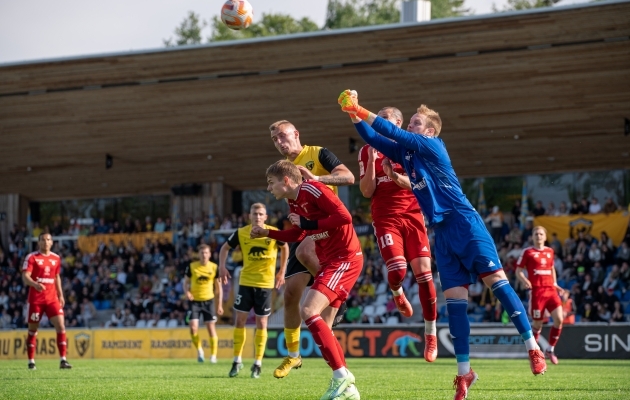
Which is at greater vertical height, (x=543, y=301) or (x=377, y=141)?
(x=377, y=141)

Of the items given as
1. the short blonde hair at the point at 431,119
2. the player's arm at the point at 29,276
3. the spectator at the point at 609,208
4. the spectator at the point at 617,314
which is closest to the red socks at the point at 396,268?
the short blonde hair at the point at 431,119

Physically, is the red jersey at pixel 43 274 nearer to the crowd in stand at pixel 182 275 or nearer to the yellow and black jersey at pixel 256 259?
the yellow and black jersey at pixel 256 259

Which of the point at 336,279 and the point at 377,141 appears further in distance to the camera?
the point at 336,279

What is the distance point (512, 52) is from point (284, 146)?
15140 millimetres

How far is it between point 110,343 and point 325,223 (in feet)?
63.3

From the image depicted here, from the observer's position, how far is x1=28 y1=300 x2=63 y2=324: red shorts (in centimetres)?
1730

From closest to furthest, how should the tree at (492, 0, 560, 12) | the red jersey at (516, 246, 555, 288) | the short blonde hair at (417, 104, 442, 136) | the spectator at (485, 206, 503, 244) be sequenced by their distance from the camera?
the short blonde hair at (417, 104, 442, 136) < the red jersey at (516, 246, 555, 288) < the spectator at (485, 206, 503, 244) < the tree at (492, 0, 560, 12)

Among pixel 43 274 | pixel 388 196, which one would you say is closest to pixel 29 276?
pixel 43 274

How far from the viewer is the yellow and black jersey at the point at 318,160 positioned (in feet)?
33.7

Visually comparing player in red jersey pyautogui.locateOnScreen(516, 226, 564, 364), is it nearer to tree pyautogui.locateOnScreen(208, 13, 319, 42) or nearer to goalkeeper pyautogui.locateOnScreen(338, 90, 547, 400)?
goalkeeper pyautogui.locateOnScreen(338, 90, 547, 400)

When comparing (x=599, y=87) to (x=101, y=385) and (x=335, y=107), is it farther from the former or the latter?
(x=101, y=385)

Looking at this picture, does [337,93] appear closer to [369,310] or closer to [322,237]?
[369,310]

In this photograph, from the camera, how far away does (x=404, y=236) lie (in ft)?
33.6

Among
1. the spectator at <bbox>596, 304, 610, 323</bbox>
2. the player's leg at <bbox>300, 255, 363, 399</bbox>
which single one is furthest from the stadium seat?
the player's leg at <bbox>300, 255, 363, 399</bbox>
